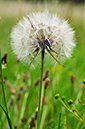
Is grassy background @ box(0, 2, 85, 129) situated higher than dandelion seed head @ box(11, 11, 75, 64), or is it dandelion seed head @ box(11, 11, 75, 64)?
dandelion seed head @ box(11, 11, 75, 64)

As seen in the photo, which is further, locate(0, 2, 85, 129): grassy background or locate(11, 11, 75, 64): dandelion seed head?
locate(0, 2, 85, 129): grassy background

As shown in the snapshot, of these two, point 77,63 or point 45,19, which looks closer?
point 45,19

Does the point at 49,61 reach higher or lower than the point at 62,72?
higher

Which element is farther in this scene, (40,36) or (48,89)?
(48,89)

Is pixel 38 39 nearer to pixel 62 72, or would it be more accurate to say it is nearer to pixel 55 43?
pixel 55 43

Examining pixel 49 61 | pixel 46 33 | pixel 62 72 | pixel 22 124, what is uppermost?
pixel 46 33

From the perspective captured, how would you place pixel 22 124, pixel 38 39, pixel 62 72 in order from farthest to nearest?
pixel 62 72 < pixel 22 124 < pixel 38 39

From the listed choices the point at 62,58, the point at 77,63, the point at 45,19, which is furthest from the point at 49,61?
the point at 77,63

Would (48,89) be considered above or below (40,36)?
below
